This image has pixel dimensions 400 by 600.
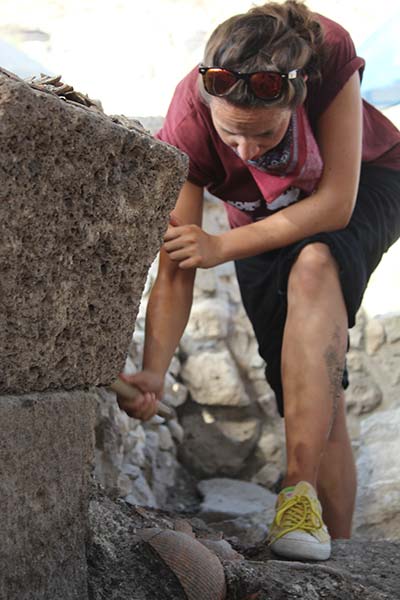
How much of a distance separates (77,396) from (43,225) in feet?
1.10

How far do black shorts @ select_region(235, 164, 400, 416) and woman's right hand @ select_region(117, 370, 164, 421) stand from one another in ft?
1.51

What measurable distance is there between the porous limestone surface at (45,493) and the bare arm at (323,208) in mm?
734

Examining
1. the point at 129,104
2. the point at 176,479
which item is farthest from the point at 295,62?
the point at 129,104

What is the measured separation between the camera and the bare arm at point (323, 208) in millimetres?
2115

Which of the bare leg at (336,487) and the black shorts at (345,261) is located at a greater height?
the black shorts at (345,261)

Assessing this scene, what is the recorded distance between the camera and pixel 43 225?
125 centimetres

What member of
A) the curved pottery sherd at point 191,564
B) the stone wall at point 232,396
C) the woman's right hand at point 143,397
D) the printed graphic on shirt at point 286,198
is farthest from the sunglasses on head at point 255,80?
the stone wall at point 232,396

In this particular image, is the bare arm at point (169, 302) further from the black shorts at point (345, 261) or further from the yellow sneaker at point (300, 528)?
the yellow sneaker at point (300, 528)

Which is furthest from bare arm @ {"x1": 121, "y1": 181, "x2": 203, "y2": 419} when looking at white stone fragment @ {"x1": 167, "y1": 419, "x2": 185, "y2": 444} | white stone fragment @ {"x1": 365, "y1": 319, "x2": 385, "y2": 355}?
white stone fragment @ {"x1": 365, "y1": 319, "x2": 385, "y2": 355}

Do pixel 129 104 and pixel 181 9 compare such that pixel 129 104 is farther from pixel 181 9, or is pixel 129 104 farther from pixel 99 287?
pixel 99 287

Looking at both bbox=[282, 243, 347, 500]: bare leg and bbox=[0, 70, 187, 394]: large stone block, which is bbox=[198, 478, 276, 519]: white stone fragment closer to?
bbox=[282, 243, 347, 500]: bare leg

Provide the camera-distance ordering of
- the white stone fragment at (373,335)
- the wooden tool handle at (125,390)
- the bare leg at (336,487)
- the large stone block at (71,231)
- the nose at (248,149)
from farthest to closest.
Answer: the white stone fragment at (373,335), the bare leg at (336,487), the nose at (248,149), the wooden tool handle at (125,390), the large stone block at (71,231)

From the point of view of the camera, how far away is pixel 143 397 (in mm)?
1980

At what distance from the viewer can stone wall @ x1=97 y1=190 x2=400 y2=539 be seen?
3.61 metres
